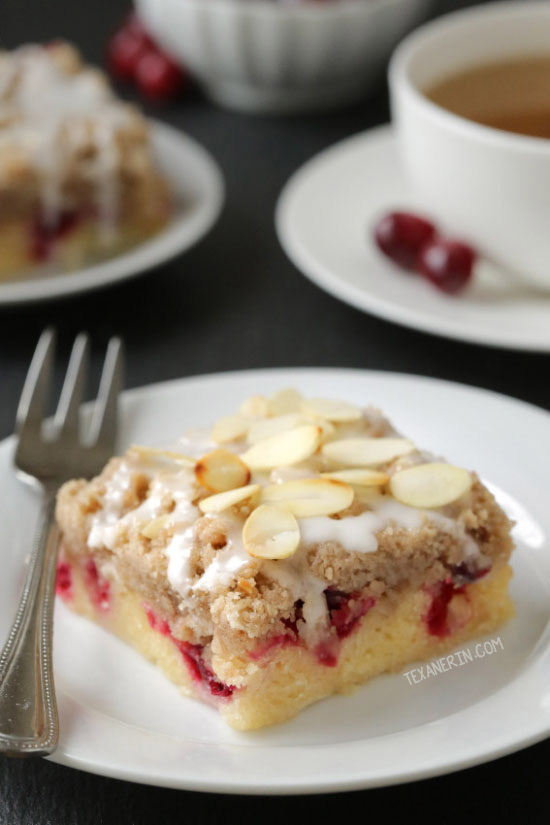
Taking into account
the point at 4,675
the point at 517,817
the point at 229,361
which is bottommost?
the point at 229,361

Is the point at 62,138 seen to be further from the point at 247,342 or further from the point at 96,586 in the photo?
the point at 96,586

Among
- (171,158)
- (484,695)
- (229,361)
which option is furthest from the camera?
Result: (171,158)

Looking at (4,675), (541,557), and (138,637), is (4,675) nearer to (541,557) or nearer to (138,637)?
(138,637)

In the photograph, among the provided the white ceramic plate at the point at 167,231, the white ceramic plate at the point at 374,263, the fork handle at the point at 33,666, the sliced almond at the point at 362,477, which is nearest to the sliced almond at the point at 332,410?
the sliced almond at the point at 362,477

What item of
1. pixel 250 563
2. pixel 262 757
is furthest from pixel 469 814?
pixel 250 563

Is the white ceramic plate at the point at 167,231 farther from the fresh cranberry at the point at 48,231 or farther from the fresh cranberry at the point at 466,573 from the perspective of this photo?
the fresh cranberry at the point at 466,573

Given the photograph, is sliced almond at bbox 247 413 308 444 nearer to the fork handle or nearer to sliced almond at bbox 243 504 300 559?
sliced almond at bbox 243 504 300 559
